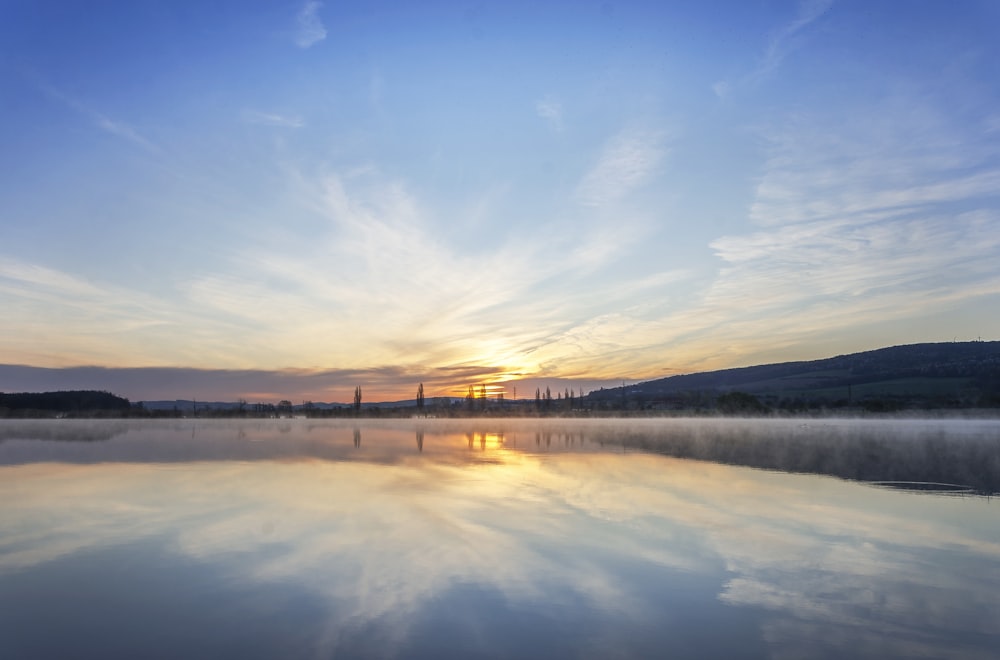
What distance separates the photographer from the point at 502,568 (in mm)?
10617

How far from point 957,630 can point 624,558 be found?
473 cm

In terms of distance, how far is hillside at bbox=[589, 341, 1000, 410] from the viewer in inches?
5039

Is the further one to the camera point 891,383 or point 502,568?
point 891,383

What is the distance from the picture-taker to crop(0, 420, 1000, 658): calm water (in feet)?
24.6

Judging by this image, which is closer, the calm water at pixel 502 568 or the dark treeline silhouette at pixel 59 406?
the calm water at pixel 502 568

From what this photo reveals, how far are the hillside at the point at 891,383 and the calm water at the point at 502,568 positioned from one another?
125091mm

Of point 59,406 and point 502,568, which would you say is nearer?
point 502,568

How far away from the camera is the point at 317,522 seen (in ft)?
48.0

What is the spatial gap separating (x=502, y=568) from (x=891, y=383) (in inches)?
6473

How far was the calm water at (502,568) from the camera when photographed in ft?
24.6

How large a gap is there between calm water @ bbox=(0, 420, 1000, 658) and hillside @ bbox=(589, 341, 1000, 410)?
410 ft

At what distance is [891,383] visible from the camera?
490 feet

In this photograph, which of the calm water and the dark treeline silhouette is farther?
the dark treeline silhouette

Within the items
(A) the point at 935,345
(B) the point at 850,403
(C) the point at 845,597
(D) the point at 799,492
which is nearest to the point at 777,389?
(B) the point at 850,403
